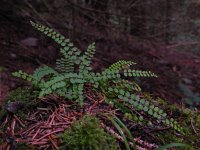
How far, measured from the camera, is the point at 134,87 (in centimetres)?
208

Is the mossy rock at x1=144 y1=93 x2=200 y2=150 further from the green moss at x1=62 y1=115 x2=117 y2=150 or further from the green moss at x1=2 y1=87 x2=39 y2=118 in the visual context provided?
the green moss at x1=2 y1=87 x2=39 y2=118

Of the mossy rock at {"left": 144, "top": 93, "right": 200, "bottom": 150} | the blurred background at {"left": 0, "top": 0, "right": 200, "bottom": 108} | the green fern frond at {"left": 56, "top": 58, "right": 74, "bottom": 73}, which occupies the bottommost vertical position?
the mossy rock at {"left": 144, "top": 93, "right": 200, "bottom": 150}

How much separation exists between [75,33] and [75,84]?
14.6 ft

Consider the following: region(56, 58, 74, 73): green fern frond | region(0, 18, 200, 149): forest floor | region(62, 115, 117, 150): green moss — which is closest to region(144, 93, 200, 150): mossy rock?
region(62, 115, 117, 150): green moss

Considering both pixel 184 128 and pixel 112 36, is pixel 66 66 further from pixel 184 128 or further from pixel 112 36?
pixel 112 36

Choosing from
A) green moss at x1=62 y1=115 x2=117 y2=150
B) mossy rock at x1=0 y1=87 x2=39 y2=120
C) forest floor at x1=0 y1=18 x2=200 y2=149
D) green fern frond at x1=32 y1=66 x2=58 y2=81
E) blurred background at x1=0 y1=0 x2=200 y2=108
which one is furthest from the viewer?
blurred background at x1=0 y1=0 x2=200 y2=108

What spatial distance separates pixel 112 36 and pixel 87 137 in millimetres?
5622

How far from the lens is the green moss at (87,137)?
58.5 inches

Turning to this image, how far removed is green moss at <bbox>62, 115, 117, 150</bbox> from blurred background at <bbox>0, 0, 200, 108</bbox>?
2.78 m

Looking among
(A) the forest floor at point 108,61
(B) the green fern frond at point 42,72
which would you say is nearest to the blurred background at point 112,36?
(A) the forest floor at point 108,61

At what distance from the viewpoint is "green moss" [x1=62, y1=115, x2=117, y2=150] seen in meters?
1.49

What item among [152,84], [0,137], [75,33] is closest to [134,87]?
[0,137]

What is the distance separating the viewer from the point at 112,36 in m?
7.02

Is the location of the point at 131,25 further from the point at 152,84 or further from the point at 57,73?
the point at 57,73
